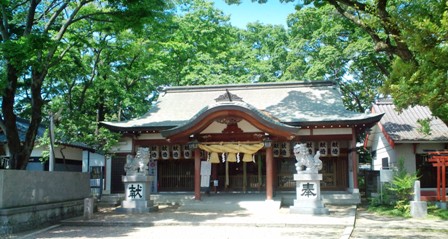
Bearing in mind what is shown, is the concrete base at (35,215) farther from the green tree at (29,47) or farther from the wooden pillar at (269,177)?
the wooden pillar at (269,177)

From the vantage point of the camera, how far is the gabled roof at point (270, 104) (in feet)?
61.4

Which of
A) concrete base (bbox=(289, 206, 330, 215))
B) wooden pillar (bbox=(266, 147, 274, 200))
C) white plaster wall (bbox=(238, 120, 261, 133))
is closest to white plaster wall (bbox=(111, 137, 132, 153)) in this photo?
white plaster wall (bbox=(238, 120, 261, 133))

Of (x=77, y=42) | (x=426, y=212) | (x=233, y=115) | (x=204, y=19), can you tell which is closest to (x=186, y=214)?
(x=233, y=115)

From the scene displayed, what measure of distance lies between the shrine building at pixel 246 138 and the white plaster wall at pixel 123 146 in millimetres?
34

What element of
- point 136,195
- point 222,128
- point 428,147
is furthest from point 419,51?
point 428,147

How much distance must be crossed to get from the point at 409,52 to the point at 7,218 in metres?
11.5

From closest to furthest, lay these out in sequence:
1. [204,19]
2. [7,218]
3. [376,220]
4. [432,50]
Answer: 1. [432,50]
2. [7,218]
3. [376,220]
4. [204,19]

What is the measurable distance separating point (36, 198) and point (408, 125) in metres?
17.4

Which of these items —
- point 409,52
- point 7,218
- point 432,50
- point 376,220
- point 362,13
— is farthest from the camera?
point 376,220

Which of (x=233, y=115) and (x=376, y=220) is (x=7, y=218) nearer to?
(x=233, y=115)

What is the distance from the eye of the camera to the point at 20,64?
40.0 ft

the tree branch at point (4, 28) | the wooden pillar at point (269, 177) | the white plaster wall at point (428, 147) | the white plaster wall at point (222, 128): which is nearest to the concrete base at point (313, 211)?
the wooden pillar at point (269, 177)

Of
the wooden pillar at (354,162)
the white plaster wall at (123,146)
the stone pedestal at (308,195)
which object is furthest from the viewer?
the white plaster wall at (123,146)

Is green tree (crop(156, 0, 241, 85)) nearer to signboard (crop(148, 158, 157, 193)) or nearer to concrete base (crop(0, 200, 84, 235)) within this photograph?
signboard (crop(148, 158, 157, 193))
